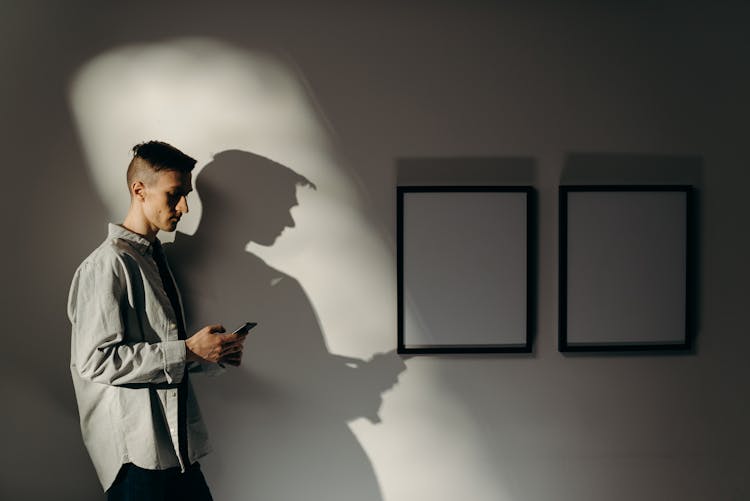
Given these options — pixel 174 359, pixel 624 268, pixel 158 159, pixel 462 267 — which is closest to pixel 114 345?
pixel 174 359

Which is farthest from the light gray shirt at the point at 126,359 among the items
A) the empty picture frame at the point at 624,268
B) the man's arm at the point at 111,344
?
the empty picture frame at the point at 624,268

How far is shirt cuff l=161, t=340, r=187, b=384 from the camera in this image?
1.54m

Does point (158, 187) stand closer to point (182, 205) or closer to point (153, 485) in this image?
point (182, 205)

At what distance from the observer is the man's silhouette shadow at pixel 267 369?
1899 millimetres

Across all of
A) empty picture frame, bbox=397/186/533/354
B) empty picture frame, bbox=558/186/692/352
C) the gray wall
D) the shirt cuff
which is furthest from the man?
empty picture frame, bbox=558/186/692/352

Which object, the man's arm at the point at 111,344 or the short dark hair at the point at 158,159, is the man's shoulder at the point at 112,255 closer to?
the man's arm at the point at 111,344

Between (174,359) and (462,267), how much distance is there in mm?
979

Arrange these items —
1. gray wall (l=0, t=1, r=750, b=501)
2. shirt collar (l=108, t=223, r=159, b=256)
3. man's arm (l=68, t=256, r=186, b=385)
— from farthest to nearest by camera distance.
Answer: gray wall (l=0, t=1, r=750, b=501)
shirt collar (l=108, t=223, r=159, b=256)
man's arm (l=68, t=256, r=186, b=385)

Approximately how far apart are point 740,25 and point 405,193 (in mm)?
1371

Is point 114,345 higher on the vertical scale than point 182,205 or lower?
lower

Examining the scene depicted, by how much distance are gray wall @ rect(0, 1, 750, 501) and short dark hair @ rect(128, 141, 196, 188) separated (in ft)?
0.92

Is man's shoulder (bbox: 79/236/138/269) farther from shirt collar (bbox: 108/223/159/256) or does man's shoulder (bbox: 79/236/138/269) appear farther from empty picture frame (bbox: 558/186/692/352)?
empty picture frame (bbox: 558/186/692/352)

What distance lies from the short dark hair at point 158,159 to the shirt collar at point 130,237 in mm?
157

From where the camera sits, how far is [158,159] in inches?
66.9
